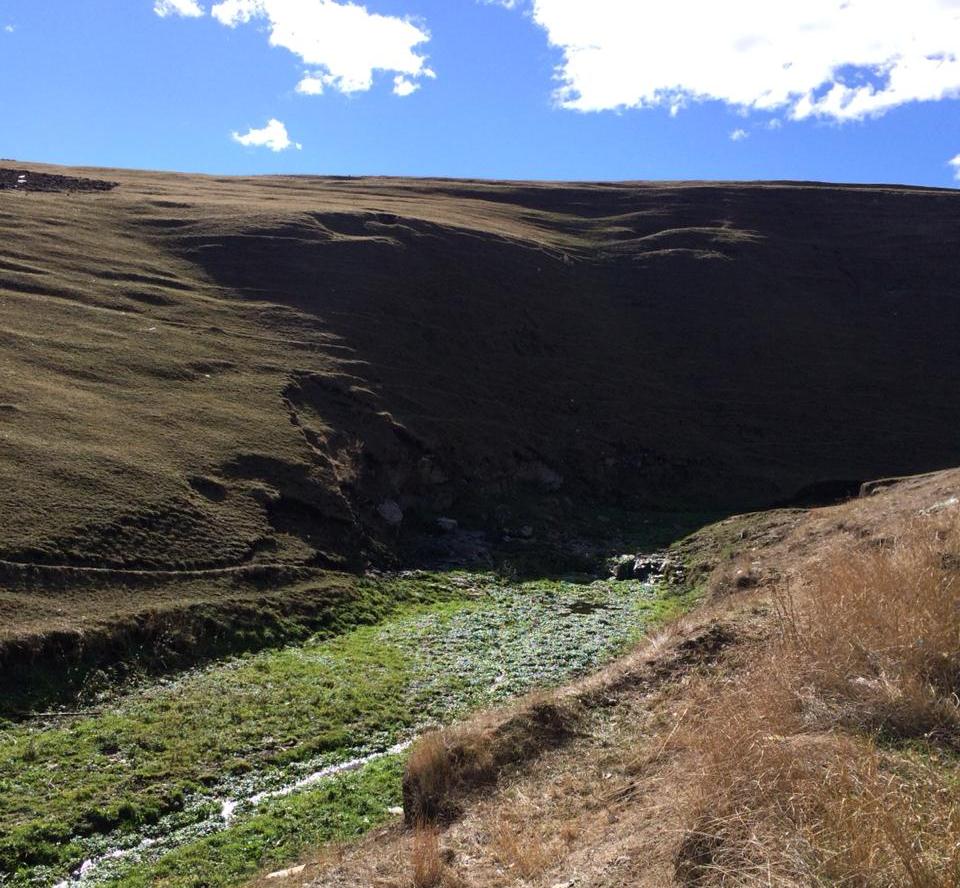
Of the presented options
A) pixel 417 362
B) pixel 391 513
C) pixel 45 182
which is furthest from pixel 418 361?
pixel 45 182

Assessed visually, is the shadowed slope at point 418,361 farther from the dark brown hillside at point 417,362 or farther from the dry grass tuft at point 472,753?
the dry grass tuft at point 472,753

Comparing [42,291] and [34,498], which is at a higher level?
[42,291]

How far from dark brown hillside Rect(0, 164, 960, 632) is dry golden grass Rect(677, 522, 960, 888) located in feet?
58.2

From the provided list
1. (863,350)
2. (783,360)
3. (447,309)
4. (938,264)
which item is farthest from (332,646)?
(938,264)

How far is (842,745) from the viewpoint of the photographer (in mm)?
7418

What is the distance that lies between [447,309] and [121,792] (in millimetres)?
37249

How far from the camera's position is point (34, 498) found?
76.7ft

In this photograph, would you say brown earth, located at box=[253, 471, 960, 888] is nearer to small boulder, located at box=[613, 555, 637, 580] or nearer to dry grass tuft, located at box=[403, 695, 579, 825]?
dry grass tuft, located at box=[403, 695, 579, 825]

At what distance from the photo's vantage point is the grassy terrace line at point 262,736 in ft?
41.9

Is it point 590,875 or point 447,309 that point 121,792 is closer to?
point 590,875

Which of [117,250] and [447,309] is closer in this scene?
[117,250]

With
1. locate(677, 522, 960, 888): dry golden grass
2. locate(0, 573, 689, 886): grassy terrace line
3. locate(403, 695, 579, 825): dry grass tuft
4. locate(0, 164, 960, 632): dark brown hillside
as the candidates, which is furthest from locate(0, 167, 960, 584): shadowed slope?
locate(677, 522, 960, 888): dry golden grass

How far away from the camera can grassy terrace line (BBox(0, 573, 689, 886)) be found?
12758 millimetres

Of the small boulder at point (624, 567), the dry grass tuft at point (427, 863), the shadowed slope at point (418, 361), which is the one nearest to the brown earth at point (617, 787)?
the dry grass tuft at point (427, 863)
